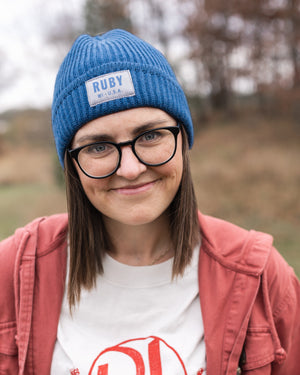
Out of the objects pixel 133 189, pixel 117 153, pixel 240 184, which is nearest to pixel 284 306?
pixel 133 189

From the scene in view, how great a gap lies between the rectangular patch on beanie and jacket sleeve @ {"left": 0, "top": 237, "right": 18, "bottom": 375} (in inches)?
32.0

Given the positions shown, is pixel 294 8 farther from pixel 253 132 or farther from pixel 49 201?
pixel 49 201

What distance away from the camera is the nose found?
1.36 meters

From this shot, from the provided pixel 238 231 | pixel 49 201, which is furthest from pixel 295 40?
pixel 238 231

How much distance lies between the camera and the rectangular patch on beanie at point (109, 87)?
1366 mm

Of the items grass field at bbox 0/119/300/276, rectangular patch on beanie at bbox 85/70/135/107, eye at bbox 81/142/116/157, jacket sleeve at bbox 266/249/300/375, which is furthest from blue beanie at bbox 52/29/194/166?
grass field at bbox 0/119/300/276

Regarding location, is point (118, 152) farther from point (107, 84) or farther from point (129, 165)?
point (107, 84)

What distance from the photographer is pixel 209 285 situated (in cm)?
156

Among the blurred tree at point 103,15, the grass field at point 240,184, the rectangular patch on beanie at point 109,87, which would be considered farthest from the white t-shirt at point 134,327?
the blurred tree at point 103,15

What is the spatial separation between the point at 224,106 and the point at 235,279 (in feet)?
60.8

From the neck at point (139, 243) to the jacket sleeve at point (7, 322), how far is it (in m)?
0.47

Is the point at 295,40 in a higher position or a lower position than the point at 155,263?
higher

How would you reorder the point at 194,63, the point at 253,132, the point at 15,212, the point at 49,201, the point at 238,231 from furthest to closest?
the point at 194,63, the point at 253,132, the point at 49,201, the point at 15,212, the point at 238,231

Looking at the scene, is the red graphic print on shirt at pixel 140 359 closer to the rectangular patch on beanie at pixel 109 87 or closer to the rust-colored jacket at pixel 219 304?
the rust-colored jacket at pixel 219 304
